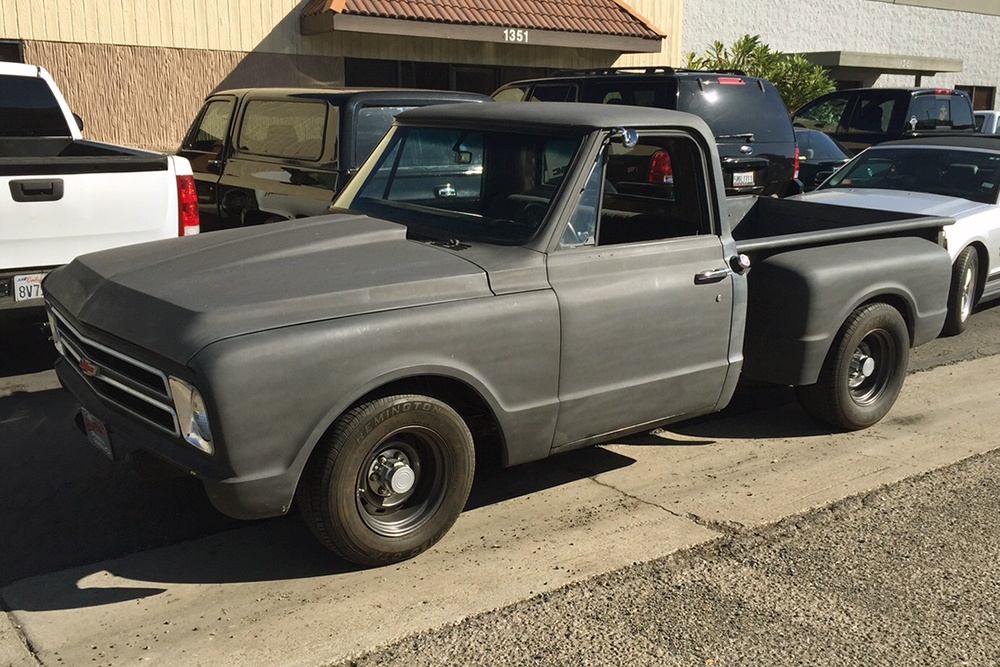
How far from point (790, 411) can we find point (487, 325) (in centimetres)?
302

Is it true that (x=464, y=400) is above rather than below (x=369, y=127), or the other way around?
below

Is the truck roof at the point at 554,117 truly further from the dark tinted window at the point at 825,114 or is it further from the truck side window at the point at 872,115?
the dark tinted window at the point at 825,114

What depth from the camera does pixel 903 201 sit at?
8891mm

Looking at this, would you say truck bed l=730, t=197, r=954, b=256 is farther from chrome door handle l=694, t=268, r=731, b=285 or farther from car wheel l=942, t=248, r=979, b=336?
car wheel l=942, t=248, r=979, b=336

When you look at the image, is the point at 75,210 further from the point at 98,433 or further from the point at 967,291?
the point at 967,291

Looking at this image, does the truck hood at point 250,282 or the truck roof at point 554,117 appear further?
the truck roof at point 554,117

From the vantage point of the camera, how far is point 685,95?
10.2 m

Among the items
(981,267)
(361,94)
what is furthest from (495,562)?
(981,267)

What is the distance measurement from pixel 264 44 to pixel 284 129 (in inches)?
307

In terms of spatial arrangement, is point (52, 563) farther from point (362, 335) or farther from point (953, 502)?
point (953, 502)

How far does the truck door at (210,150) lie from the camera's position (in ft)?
30.6

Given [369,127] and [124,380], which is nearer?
[124,380]

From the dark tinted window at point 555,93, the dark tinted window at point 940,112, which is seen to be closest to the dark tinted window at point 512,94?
the dark tinted window at point 555,93

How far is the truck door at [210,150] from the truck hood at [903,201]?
199 inches
